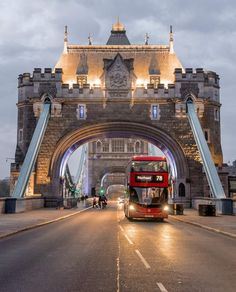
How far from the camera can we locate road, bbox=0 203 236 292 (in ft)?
25.3

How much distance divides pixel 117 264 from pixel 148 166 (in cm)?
1565

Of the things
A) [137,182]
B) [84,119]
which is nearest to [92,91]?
[84,119]

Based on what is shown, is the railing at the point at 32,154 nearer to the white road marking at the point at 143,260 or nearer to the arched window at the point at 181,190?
the arched window at the point at 181,190

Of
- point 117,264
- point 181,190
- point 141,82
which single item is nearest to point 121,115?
point 141,82

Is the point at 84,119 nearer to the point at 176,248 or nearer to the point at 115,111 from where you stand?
the point at 115,111

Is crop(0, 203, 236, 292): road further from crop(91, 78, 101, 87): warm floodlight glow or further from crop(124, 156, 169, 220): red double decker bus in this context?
crop(91, 78, 101, 87): warm floodlight glow

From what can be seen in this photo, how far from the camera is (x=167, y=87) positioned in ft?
143

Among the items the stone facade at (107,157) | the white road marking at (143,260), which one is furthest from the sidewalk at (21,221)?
the stone facade at (107,157)

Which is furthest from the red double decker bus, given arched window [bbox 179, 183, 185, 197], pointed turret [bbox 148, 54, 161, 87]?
pointed turret [bbox 148, 54, 161, 87]

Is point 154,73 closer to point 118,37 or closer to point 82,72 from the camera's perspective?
point 82,72

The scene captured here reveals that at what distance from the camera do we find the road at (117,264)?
772 cm

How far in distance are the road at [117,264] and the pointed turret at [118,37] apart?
4564 centimetres

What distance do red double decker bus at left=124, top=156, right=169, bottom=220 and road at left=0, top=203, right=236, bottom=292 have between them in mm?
10165

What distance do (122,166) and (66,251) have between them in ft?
247
